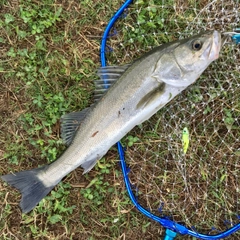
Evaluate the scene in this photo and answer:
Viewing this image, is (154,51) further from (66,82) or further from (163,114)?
(66,82)

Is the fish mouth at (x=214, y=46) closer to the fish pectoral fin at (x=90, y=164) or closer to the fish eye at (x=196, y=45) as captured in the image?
the fish eye at (x=196, y=45)

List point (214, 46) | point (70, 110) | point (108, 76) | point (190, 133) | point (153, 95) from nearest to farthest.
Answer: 1. point (214, 46)
2. point (153, 95)
3. point (108, 76)
4. point (190, 133)
5. point (70, 110)

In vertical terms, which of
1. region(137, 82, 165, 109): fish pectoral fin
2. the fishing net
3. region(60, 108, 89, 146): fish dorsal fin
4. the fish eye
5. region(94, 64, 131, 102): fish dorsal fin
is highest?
region(94, 64, 131, 102): fish dorsal fin

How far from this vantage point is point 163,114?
3148mm

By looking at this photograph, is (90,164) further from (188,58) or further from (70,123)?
(188,58)

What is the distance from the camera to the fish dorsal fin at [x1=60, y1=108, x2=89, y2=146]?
2902 millimetres

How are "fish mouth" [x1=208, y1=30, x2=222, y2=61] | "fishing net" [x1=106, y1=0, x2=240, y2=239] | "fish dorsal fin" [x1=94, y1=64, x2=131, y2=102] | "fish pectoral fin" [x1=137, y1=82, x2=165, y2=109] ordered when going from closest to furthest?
"fish mouth" [x1=208, y1=30, x2=222, y2=61] → "fish pectoral fin" [x1=137, y1=82, x2=165, y2=109] → "fish dorsal fin" [x1=94, y1=64, x2=131, y2=102] → "fishing net" [x1=106, y1=0, x2=240, y2=239]

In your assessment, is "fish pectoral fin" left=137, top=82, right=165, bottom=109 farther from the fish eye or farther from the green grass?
the green grass

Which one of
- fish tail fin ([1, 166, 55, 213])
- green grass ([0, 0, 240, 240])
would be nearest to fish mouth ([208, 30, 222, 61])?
green grass ([0, 0, 240, 240])

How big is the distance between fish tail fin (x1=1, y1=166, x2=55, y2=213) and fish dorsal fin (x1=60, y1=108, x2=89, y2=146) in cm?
41

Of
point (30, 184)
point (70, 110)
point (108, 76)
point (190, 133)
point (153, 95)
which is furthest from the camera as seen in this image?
point (70, 110)

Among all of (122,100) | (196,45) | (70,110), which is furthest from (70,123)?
(196,45)

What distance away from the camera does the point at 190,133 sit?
3.15 m

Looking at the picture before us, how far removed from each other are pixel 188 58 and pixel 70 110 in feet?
4.45
